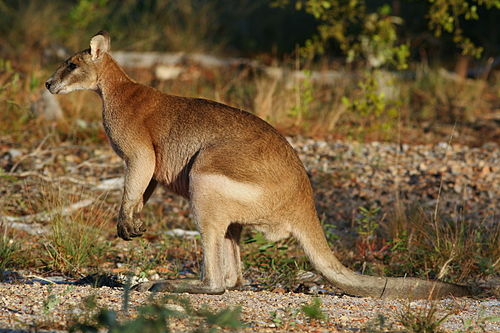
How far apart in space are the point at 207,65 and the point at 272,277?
7393 millimetres

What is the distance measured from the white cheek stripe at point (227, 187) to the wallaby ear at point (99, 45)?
1.55 m

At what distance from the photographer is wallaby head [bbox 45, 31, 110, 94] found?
5.21 meters

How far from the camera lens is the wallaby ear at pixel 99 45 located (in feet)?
17.1

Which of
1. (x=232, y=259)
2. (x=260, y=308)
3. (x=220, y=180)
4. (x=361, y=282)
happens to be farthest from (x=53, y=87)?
(x=361, y=282)

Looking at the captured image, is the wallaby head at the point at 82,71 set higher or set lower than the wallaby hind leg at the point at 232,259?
higher

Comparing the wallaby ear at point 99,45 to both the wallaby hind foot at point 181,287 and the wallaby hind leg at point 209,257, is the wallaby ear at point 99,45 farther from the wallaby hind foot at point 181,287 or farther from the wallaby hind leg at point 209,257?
the wallaby hind foot at point 181,287

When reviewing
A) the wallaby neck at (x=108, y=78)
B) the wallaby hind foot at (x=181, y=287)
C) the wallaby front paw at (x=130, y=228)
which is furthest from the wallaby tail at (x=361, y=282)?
the wallaby neck at (x=108, y=78)

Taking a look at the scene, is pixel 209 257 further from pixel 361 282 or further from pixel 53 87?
pixel 53 87

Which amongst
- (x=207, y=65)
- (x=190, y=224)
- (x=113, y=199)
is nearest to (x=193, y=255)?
(x=190, y=224)

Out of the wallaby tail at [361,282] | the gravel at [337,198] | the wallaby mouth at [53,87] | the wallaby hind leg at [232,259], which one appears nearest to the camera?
the gravel at [337,198]

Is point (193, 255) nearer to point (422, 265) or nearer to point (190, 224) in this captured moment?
point (190, 224)

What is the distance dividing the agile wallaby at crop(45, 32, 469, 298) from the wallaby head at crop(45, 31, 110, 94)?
0.09m

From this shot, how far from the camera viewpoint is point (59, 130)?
828cm

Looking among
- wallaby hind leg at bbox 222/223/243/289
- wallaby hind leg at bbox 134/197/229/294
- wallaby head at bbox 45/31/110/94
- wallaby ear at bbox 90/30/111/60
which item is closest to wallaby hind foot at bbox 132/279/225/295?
wallaby hind leg at bbox 134/197/229/294
